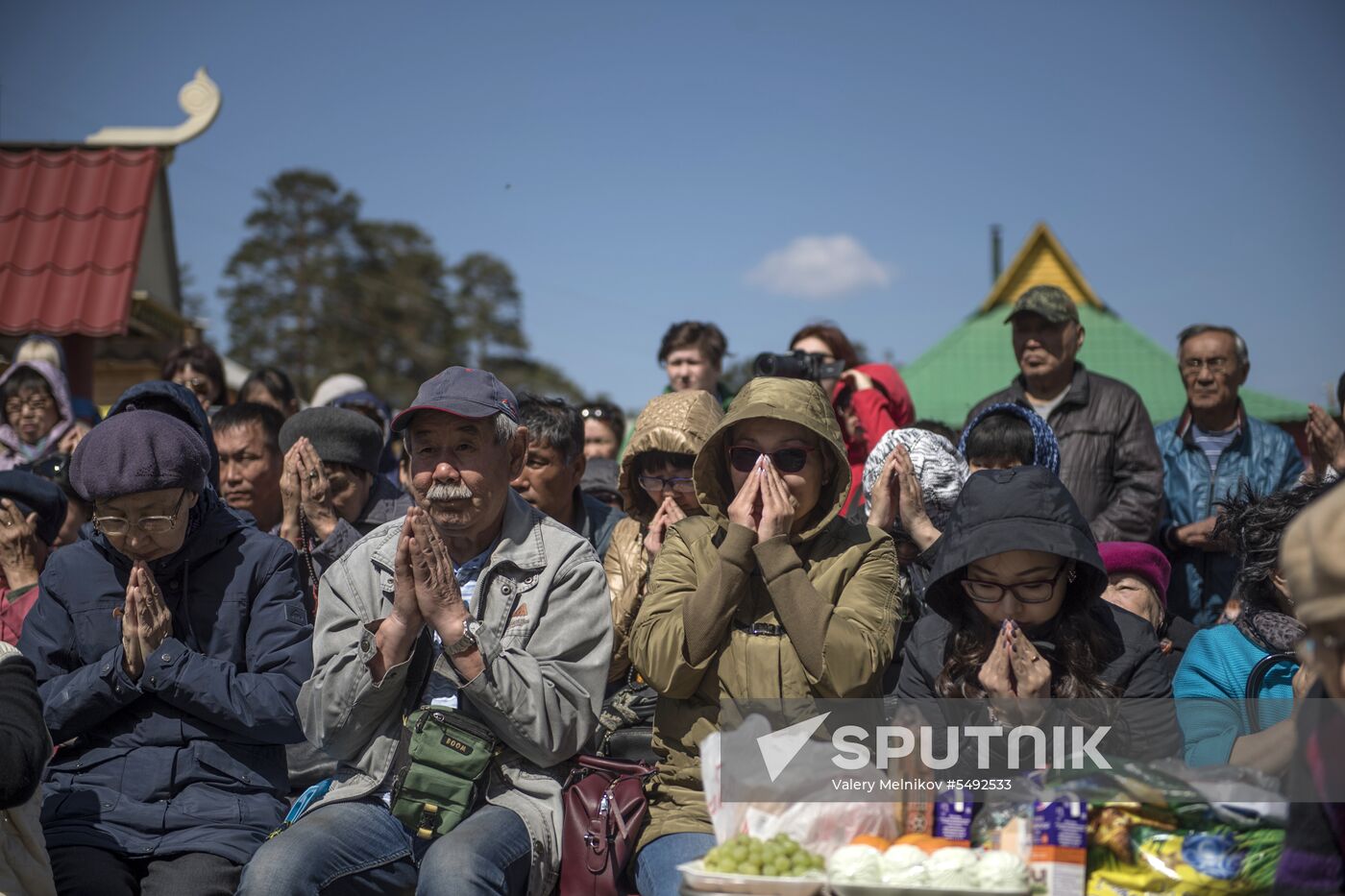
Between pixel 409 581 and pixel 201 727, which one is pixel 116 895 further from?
pixel 409 581

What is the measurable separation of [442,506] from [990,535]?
5.60ft

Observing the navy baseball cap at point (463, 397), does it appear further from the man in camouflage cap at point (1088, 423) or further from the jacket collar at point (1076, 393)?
the jacket collar at point (1076, 393)

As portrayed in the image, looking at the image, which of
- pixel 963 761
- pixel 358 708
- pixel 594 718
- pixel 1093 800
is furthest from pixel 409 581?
pixel 1093 800

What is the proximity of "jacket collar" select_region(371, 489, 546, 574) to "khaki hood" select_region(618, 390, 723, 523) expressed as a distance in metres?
0.96

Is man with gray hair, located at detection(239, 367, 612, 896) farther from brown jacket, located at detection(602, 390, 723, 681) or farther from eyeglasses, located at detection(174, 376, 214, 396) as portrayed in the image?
eyeglasses, located at detection(174, 376, 214, 396)

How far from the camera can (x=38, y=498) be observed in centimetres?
488

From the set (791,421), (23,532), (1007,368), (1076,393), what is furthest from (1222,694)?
(1007,368)

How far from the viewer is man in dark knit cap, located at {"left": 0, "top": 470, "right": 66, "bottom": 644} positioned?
15.1 feet

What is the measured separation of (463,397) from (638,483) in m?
1.24

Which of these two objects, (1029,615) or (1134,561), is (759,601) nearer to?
(1029,615)

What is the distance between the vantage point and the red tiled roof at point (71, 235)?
27.8ft

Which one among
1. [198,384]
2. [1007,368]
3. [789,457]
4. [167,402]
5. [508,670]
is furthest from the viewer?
[1007,368]

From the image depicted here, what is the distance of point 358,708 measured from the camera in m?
3.51

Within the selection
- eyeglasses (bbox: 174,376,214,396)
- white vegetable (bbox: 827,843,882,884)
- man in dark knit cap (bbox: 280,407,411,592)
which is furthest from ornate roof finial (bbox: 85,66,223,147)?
white vegetable (bbox: 827,843,882,884)
